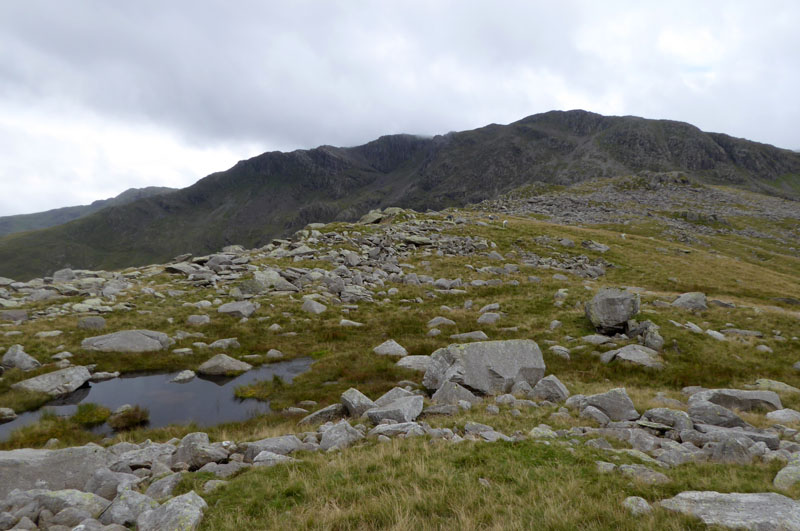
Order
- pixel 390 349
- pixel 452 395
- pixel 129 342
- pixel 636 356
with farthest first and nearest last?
pixel 390 349 < pixel 129 342 < pixel 636 356 < pixel 452 395

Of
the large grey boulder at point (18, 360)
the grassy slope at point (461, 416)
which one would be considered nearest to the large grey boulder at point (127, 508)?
the grassy slope at point (461, 416)

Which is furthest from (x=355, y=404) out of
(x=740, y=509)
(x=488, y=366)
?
(x=740, y=509)

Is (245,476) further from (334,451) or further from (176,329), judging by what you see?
(176,329)

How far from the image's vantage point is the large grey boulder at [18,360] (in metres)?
18.8

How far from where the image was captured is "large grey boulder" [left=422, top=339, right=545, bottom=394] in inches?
670

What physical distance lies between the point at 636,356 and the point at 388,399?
49.4ft

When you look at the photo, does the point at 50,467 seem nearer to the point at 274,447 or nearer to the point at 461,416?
the point at 274,447

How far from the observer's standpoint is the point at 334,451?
10.5 metres

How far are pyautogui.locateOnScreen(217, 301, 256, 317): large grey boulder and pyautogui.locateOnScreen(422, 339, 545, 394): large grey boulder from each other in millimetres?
16995

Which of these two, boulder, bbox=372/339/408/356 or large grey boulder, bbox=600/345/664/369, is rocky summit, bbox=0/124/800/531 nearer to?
large grey boulder, bbox=600/345/664/369

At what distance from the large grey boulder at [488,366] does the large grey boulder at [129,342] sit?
16979 millimetres

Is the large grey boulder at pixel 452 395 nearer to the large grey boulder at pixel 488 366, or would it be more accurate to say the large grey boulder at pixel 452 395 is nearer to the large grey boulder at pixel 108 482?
the large grey boulder at pixel 488 366

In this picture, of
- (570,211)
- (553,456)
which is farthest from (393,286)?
(570,211)

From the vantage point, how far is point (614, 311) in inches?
984
